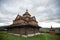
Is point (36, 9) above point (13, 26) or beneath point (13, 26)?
above

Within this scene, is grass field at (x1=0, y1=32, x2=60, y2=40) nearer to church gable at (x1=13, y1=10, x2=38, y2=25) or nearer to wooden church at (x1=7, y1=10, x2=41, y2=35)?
wooden church at (x1=7, y1=10, x2=41, y2=35)

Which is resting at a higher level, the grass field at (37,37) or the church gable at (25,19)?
the church gable at (25,19)

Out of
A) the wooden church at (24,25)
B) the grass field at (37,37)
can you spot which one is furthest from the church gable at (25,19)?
the grass field at (37,37)

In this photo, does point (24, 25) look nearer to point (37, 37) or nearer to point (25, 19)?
point (25, 19)

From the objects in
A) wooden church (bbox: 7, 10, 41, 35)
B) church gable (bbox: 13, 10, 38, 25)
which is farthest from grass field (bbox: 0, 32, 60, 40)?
church gable (bbox: 13, 10, 38, 25)

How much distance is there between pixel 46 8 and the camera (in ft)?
11.8

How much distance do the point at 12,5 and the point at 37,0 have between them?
531 mm

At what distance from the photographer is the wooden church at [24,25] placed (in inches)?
136

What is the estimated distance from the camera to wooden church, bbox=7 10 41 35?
3.47 metres

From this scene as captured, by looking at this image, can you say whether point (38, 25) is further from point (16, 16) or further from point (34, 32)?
point (16, 16)

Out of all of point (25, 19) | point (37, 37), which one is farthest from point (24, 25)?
point (37, 37)

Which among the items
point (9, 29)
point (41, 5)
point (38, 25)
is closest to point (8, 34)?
point (9, 29)

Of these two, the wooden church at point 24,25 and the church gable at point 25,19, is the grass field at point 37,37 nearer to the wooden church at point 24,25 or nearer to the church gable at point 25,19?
the wooden church at point 24,25

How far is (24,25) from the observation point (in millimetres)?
3449
